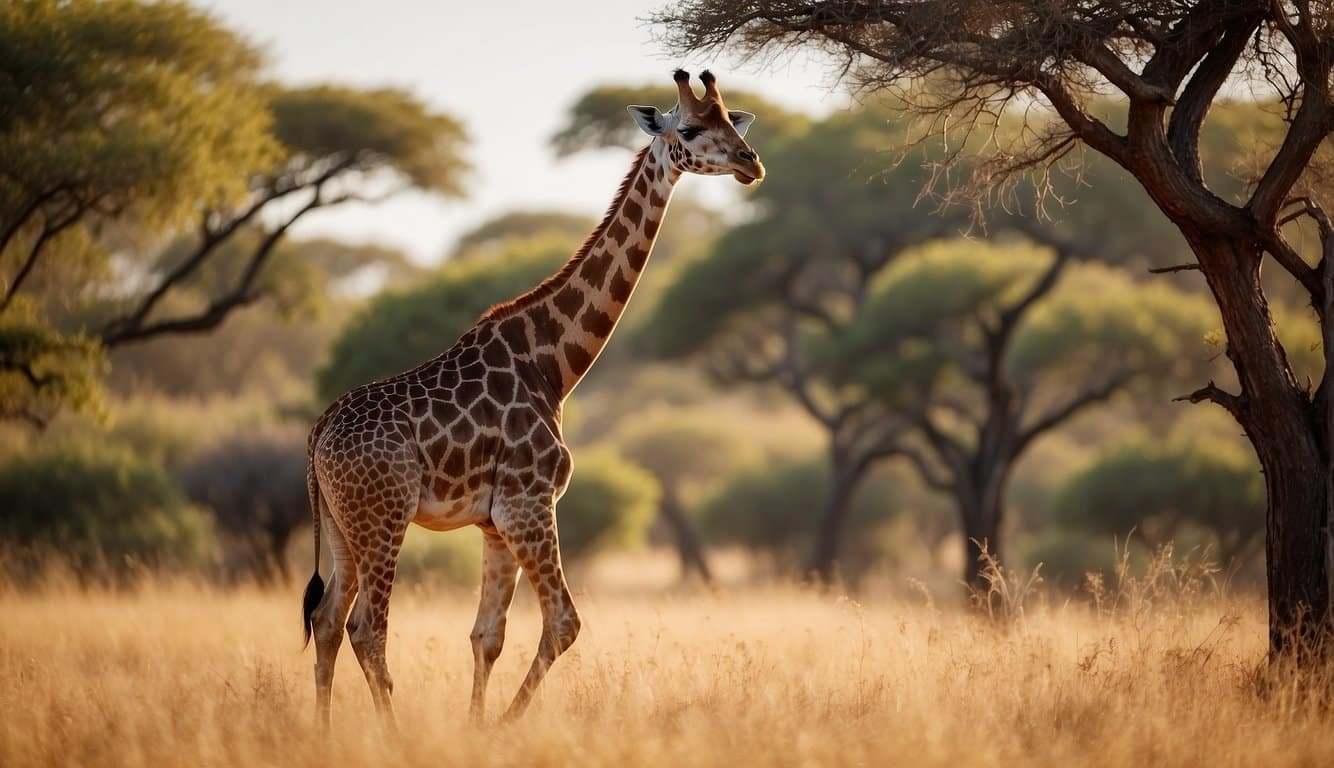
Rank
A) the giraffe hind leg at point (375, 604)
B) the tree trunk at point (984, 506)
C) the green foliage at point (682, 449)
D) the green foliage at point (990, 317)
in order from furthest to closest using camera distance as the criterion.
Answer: the green foliage at point (682, 449) → the green foliage at point (990, 317) → the tree trunk at point (984, 506) → the giraffe hind leg at point (375, 604)

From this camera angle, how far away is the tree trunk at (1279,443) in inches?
287

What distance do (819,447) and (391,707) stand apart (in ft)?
93.7

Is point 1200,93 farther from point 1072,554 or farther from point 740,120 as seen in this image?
point 1072,554

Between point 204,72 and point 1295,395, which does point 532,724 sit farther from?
point 204,72

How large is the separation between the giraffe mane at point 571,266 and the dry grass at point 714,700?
6.57 feet

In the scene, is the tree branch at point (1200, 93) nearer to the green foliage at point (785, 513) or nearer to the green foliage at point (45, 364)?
the green foliage at point (45, 364)

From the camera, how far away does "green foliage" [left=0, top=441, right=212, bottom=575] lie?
17000 mm

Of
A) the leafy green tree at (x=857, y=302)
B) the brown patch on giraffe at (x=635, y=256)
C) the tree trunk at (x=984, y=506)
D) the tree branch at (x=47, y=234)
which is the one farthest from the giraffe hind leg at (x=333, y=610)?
the leafy green tree at (x=857, y=302)

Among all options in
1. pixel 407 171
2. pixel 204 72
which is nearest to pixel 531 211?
pixel 407 171

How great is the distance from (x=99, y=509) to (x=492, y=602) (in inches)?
483

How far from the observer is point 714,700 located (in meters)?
6.96

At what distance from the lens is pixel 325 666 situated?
6.83 meters

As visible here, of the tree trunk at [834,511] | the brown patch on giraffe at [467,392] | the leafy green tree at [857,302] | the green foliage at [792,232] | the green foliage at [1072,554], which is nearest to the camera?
the brown patch on giraffe at [467,392]

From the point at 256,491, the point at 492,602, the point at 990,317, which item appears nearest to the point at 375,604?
the point at 492,602
